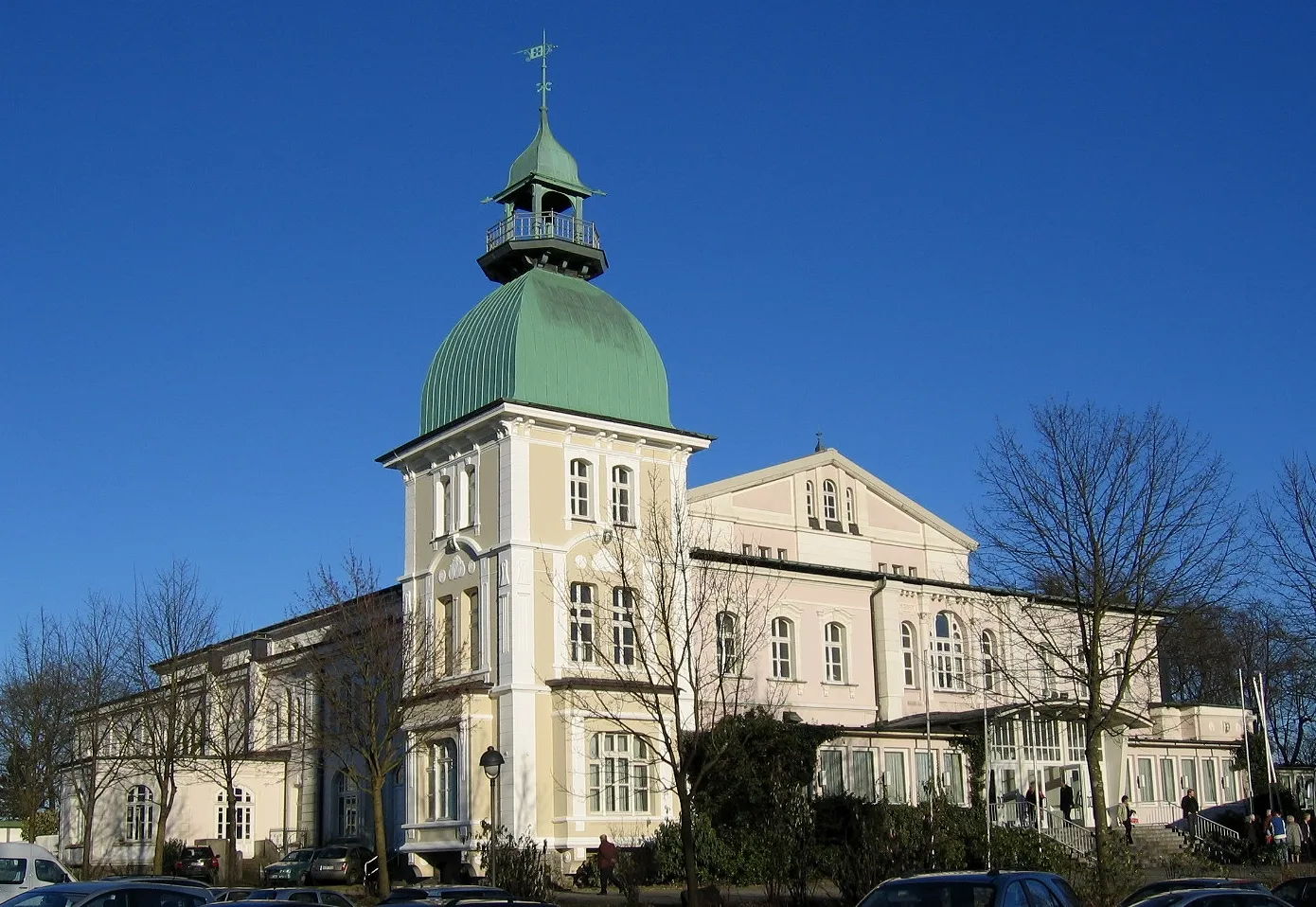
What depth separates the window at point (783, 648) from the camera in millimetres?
45469

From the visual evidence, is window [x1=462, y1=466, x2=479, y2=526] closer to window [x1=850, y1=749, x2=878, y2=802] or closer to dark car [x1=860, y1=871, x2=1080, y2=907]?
window [x1=850, y1=749, x2=878, y2=802]

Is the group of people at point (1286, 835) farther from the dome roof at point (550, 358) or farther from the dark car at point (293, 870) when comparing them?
the dark car at point (293, 870)

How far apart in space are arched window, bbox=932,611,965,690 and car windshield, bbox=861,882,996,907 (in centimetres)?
3518

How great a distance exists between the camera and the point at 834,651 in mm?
47438

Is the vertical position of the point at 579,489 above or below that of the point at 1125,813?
above

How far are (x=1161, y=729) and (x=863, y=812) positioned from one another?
2504cm

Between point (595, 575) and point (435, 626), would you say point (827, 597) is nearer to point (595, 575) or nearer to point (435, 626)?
point (595, 575)

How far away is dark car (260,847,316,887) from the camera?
4038 cm

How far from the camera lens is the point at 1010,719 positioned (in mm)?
46406

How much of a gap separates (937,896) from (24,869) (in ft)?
70.8

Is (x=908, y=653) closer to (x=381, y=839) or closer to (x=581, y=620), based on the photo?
(x=581, y=620)

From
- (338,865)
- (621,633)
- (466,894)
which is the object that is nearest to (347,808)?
(338,865)

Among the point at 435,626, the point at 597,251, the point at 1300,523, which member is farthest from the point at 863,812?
the point at 597,251

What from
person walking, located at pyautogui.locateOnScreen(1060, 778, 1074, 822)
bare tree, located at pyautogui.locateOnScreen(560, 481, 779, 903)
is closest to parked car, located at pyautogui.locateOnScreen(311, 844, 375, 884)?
bare tree, located at pyautogui.locateOnScreen(560, 481, 779, 903)
